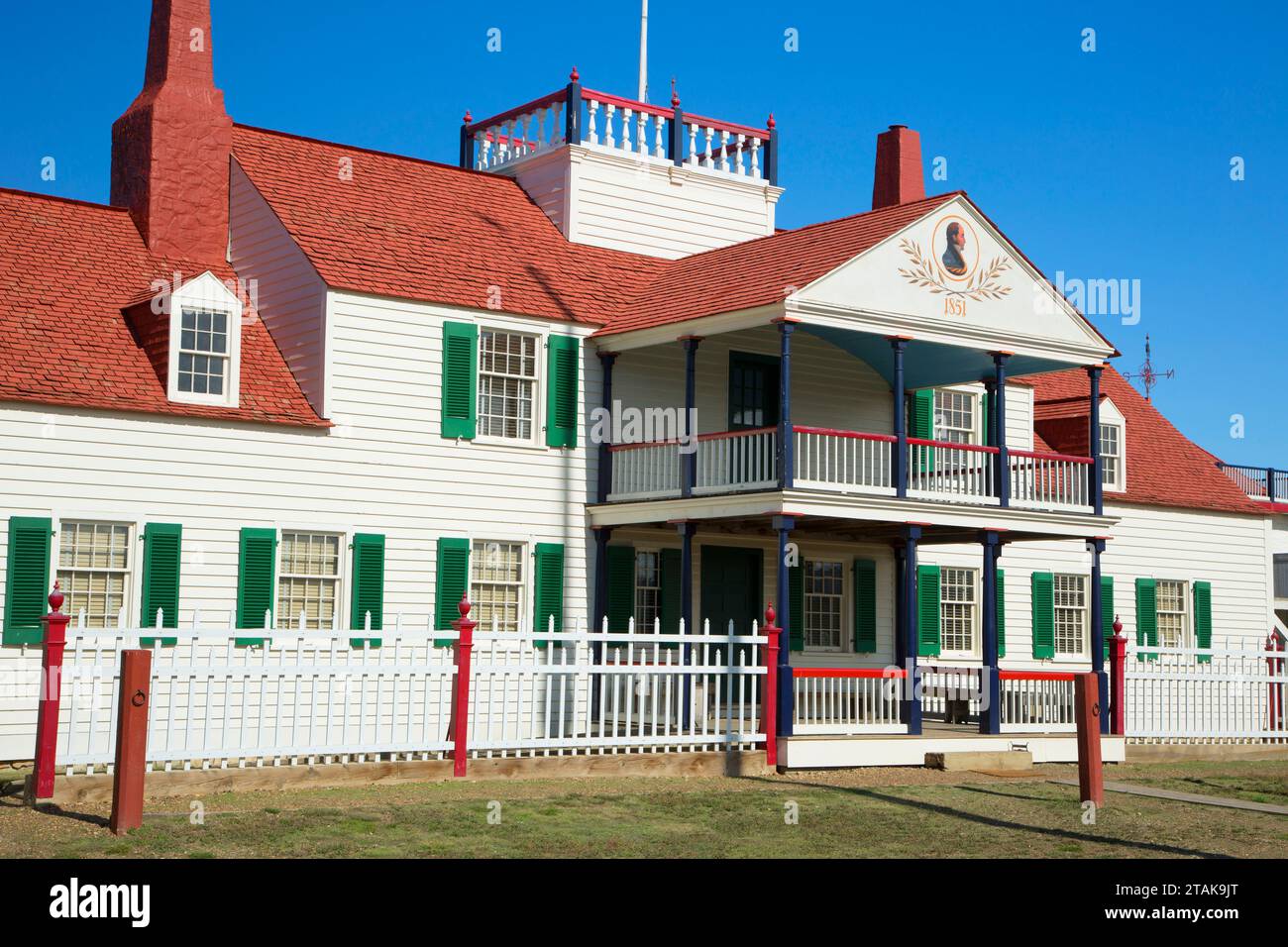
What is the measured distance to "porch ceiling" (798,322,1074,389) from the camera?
2227cm

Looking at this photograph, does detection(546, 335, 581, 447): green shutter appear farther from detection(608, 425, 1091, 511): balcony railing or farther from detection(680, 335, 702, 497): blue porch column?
detection(680, 335, 702, 497): blue porch column

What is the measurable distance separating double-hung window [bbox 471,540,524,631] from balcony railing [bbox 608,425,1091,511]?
166 centimetres

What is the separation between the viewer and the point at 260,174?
22.4 metres

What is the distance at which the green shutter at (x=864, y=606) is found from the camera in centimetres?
2531

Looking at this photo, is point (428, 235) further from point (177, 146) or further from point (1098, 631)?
Answer: point (1098, 631)

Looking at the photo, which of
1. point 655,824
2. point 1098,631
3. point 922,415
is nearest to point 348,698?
point 655,824

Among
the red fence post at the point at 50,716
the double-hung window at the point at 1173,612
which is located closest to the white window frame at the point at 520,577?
the red fence post at the point at 50,716

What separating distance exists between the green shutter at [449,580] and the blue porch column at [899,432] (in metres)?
5.70

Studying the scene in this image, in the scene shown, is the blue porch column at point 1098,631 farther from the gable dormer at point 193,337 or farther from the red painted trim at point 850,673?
the gable dormer at point 193,337

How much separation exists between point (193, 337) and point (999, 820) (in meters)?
11.2
